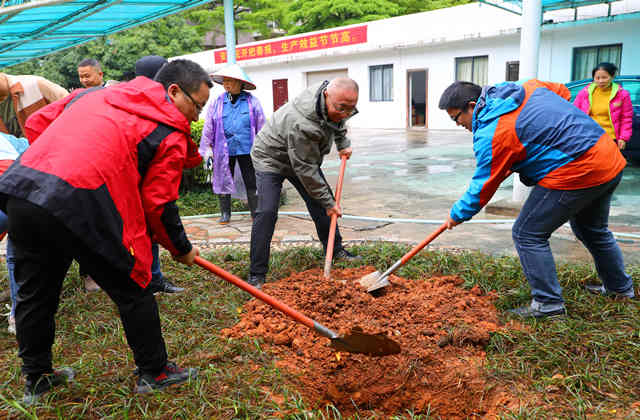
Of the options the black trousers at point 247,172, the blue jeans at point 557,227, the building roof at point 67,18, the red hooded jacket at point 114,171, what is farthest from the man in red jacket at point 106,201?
the building roof at point 67,18

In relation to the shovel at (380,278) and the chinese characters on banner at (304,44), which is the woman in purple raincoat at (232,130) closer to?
the shovel at (380,278)

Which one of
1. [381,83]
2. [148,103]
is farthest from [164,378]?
[381,83]

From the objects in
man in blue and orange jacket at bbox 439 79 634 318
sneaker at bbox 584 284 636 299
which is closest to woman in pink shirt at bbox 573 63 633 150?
sneaker at bbox 584 284 636 299

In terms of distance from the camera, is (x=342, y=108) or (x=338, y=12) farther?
(x=338, y=12)

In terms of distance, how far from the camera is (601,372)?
244cm

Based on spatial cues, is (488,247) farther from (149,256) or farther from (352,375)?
(149,256)

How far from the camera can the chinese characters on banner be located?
61.2ft

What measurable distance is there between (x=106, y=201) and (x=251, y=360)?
121 cm

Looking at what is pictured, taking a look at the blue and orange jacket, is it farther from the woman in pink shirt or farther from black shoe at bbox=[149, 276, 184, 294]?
the woman in pink shirt

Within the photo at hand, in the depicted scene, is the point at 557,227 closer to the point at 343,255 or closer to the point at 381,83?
the point at 343,255

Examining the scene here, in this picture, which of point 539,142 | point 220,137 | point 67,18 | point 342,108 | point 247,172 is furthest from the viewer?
point 67,18

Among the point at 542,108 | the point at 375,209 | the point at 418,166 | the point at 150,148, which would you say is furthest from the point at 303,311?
the point at 418,166

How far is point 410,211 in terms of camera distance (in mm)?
6141

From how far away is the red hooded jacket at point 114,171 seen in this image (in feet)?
6.17
